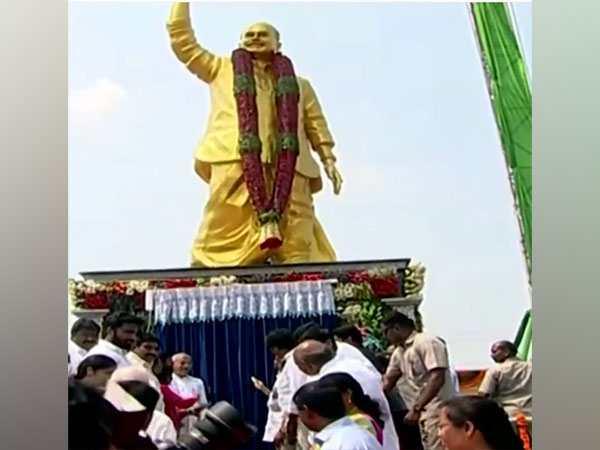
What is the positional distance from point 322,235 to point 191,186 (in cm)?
43

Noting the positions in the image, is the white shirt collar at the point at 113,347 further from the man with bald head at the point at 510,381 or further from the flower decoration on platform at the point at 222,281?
the man with bald head at the point at 510,381

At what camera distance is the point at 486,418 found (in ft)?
8.91

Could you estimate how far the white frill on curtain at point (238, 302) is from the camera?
107 inches

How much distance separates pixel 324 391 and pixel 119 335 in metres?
0.65

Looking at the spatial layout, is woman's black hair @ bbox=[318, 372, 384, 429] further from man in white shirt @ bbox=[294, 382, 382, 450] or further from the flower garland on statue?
the flower garland on statue

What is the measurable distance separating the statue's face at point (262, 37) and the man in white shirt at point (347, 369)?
92 cm

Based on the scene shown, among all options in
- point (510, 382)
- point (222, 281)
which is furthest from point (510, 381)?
point (222, 281)

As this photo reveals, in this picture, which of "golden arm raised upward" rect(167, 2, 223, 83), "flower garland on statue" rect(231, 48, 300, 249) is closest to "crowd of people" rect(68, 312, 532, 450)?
"flower garland on statue" rect(231, 48, 300, 249)

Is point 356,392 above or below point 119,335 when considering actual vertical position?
below

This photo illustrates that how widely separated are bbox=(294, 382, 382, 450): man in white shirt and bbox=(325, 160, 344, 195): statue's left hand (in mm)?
617

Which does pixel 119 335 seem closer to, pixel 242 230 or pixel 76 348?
pixel 76 348

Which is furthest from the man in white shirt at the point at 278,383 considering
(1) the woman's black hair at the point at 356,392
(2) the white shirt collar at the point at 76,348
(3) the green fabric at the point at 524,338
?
(3) the green fabric at the point at 524,338
